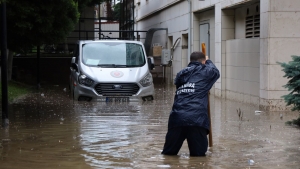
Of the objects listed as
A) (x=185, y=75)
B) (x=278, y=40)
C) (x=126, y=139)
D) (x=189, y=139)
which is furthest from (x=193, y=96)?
(x=278, y=40)

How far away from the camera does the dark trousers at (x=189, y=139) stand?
26.6ft

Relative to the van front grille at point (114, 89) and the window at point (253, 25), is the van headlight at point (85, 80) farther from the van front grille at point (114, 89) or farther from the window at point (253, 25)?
the window at point (253, 25)

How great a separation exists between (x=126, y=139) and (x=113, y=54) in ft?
25.3

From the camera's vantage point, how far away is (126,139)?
33.7ft

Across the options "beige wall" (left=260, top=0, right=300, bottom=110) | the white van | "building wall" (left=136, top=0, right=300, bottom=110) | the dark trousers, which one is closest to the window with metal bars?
"building wall" (left=136, top=0, right=300, bottom=110)

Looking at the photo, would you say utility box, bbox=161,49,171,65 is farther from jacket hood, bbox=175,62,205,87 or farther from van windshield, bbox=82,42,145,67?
jacket hood, bbox=175,62,205,87

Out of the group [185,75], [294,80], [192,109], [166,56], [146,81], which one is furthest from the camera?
[166,56]

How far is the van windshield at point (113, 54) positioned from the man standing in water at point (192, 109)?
8960mm

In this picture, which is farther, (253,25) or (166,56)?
(166,56)

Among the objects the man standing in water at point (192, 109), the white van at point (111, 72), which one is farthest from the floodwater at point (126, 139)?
the white van at point (111, 72)

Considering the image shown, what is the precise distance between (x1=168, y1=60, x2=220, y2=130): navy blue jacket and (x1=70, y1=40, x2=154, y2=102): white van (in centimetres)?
804

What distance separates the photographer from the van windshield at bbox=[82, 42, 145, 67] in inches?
683

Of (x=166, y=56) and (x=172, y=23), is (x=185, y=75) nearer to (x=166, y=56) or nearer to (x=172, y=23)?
(x=166, y=56)

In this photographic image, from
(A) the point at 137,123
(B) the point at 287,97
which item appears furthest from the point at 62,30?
(B) the point at 287,97
